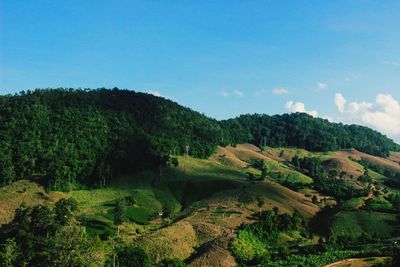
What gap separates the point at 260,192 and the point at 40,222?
224ft

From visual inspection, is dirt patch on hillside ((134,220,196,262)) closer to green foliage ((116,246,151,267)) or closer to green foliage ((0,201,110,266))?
green foliage ((116,246,151,267))

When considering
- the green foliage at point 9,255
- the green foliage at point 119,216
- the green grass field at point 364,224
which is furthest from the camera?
the green grass field at point 364,224

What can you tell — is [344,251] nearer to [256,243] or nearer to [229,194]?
[256,243]

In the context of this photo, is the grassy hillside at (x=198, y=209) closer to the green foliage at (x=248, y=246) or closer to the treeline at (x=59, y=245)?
the green foliage at (x=248, y=246)

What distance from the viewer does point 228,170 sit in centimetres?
18625

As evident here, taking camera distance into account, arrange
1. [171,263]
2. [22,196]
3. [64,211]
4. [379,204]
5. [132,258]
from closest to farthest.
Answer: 1. [132,258]
2. [171,263]
3. [64,211]
4. [22,196]
5. [379,204]

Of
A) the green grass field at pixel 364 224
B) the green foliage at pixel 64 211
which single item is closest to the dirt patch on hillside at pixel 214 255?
the green foliage at pixel 64 211

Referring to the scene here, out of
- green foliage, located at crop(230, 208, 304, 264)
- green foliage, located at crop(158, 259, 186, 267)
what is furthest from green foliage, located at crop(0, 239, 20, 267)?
green foliage, located at crop(230, 208, 304, 264)

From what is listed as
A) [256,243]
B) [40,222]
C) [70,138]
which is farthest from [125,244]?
[70,138]

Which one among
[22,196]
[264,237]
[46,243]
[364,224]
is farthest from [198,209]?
[46,243]

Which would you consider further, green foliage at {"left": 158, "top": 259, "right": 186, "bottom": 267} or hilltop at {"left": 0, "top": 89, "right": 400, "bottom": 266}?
hilltop at {"left": 0, "top": 89, "right": 400, "bottom": 266}

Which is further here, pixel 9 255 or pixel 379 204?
pixel 379 204

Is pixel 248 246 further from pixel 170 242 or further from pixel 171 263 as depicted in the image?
pixel 171 263

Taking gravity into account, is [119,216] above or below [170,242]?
above
